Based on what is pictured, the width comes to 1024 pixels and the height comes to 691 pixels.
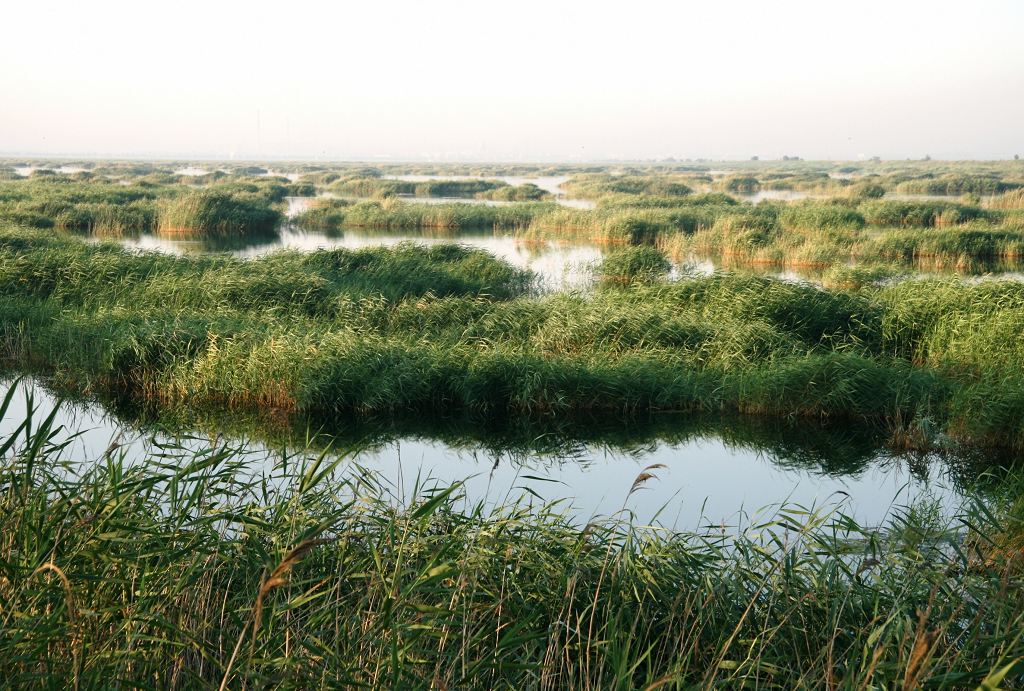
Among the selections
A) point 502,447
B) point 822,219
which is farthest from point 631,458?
point 822,219

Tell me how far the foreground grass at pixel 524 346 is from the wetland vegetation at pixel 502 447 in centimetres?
4

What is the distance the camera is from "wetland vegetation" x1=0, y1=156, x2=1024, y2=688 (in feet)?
11.3

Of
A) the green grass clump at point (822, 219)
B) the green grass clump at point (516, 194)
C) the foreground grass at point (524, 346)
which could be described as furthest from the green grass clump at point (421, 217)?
the foreground grass at point (524, 346)

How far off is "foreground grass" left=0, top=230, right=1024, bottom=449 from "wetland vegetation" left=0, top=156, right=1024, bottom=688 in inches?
1.7

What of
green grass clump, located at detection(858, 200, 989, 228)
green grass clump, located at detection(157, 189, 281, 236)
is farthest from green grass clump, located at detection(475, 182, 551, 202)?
green grass clump, located at detection(858, 200, 989, 228)

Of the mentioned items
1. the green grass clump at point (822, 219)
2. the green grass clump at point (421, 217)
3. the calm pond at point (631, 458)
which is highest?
the green grass clump at point (822, 219)

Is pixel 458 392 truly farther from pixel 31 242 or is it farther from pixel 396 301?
pixel 31 242

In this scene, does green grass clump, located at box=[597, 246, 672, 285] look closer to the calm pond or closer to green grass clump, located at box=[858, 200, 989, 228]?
the calm pond

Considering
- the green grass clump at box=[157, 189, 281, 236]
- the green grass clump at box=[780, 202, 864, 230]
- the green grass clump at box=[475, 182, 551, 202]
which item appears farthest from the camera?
the green grass clump at box=[475, 182, 551, 202]

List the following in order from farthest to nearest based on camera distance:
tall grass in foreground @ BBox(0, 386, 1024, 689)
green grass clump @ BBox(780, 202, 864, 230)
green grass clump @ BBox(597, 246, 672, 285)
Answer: green grass clump @ BBox(780, 202, 864, 230) < green grass clump @ BBox(597, 246, 672, 285) < tall grass in foreground @ BBox(0, 386, 1024, 689)

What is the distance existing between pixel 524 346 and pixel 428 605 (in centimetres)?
757

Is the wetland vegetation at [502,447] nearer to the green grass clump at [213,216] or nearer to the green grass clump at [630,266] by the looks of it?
the green grass clump at [630,266]

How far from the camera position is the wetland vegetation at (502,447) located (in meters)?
3.45

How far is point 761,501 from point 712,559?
2799mm
